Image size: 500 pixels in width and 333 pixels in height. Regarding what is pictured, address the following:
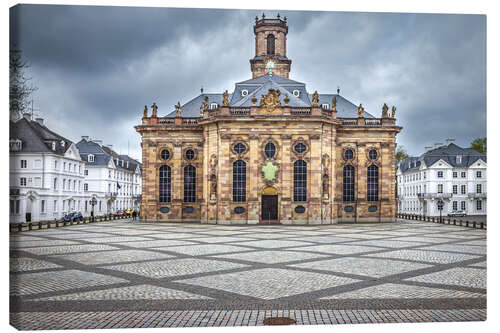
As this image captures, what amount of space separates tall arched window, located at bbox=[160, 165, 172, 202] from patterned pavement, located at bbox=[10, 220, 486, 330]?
28259 mm

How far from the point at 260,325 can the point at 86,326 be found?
370 centimetres

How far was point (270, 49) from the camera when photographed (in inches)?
2692

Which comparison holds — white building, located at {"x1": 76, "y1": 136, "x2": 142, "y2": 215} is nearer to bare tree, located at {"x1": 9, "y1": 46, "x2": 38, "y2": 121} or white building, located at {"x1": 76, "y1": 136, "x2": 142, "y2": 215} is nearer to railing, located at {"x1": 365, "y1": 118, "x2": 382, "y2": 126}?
railing, located at {"x1": 365, "y1": 118, "x2": 382, "y2": 126}

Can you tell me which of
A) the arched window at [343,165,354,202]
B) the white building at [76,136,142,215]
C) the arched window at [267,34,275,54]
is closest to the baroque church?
the arched window at [343,165,354,202]

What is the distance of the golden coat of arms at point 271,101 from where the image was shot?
1863 inches

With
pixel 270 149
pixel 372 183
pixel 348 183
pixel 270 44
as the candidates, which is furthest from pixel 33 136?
pixel 270 44

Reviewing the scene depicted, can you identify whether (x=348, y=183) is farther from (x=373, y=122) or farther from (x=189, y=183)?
(x=189, y=183)

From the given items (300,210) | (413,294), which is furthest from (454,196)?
(413,294)

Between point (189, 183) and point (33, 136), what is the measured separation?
39906 millimetres

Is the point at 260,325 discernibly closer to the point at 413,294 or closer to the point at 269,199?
the point at 413,294

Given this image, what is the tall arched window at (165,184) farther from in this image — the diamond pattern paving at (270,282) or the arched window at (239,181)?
the diamond pattern paving at (270,282)

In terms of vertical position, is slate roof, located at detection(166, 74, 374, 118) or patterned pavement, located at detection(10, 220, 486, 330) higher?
slate roof, located at detection(166, 74, 374, 118)

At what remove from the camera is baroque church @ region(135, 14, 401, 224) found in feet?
155

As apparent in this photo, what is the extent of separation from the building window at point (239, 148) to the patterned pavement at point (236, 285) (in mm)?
23529
